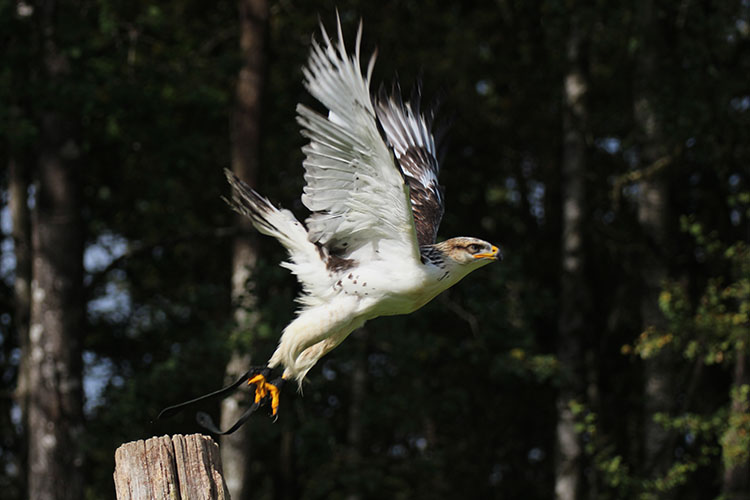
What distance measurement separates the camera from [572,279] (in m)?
13.6

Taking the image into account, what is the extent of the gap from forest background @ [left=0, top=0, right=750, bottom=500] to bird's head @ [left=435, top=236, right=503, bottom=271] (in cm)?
255

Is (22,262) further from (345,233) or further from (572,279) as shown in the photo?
(345,233)

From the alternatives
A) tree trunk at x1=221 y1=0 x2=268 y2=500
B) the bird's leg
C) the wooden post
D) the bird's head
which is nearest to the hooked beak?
the bird's head

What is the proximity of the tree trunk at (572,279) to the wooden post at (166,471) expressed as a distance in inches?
349

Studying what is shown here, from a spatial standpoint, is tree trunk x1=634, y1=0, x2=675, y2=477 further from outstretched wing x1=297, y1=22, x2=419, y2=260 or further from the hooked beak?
outstretched wing x1=297, y1=22, x2=419, y2=260

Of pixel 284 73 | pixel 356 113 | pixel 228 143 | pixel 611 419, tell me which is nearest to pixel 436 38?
pixel 284 73

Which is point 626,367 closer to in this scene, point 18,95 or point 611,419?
point 611,419

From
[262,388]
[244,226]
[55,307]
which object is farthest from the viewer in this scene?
[244,226]

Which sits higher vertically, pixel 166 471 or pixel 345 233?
pixel 345 233

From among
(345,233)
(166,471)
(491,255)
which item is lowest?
(166,471)

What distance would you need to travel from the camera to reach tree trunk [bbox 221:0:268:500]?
11.6 m

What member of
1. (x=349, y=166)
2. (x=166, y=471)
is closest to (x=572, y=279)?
(x=349, y=166)

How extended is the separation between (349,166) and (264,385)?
1.42 metres

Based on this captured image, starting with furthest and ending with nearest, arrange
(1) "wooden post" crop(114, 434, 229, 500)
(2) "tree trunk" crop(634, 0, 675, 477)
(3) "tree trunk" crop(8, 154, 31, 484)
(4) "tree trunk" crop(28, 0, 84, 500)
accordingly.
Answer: (3) "tree trunk" crop(8, 154, 31, 484) < (2) "tree trunk" crop(634, 0, 675, 477) < (4) "tree trunk" crop(28, 0, 84, 500) < (1) "wooden post" crop(114, 434, 229, 500)
